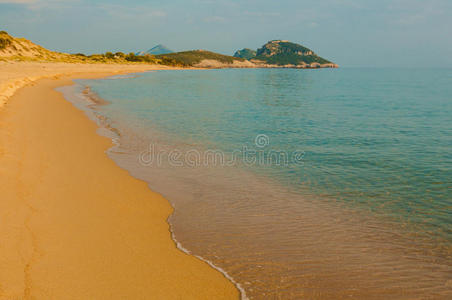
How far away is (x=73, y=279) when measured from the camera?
436 cm

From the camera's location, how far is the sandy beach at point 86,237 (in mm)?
4250

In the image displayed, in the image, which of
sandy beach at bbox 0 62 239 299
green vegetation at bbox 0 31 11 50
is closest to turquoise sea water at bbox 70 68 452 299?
sandy beach at bbox 0 62 239 299

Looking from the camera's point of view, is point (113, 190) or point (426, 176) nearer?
point (113, 190)

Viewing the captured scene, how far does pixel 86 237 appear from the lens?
217 inches

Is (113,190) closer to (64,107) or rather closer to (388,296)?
(388,296)

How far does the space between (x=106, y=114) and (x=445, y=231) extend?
1954 centimetres

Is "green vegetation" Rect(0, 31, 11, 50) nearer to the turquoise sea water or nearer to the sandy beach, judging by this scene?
the turquoise sea water

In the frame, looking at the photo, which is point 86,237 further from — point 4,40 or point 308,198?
point 4,40

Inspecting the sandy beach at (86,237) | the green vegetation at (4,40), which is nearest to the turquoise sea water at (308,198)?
the sandy beach at (86,237)

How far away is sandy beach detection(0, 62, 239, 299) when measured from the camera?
425 centimetres

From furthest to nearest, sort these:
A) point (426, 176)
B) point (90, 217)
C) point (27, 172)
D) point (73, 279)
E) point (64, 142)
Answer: point (64, 142), point (426, 176), point (27, 172), point (90, 217), point (73, 279)

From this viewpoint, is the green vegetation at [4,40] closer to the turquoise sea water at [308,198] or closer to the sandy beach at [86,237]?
the turquoise sea water at [308,198]

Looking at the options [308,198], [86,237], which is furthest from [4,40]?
[308,198]

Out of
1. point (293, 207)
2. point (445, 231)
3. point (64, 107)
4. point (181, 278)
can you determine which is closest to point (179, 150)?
point (293, 207)
